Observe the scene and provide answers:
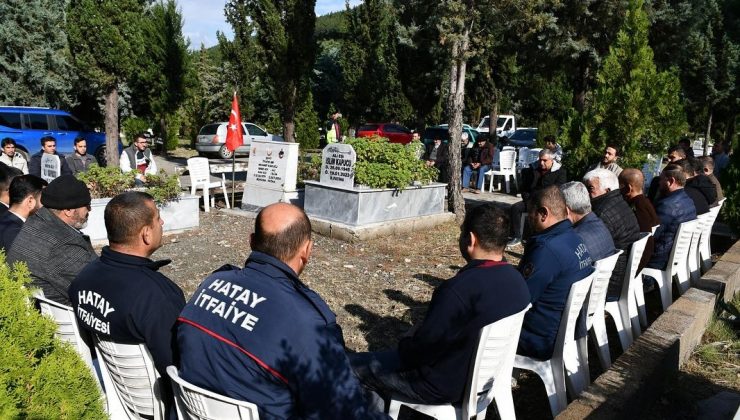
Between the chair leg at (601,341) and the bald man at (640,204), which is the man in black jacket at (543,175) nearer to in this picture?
the bald man at (640,204)

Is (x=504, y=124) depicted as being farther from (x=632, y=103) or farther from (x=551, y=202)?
(x=551, y=202)

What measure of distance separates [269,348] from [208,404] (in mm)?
308

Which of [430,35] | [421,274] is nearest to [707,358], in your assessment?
[421,274]

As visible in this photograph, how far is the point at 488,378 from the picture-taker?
2875 mm

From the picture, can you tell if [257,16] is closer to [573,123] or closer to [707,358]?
[573,123]

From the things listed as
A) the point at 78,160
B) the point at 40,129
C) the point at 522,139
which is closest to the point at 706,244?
the point at 78,160

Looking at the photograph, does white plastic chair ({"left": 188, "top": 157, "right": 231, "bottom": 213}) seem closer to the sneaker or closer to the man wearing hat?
the sneaker

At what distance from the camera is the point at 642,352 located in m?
3.66

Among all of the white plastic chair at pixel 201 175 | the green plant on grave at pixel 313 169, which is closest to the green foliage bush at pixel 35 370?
the green plant on grave at pixel 313 169

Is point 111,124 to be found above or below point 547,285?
above

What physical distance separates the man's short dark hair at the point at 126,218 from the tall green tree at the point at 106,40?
13094 mm

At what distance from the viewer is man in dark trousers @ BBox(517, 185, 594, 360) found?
11.3ft

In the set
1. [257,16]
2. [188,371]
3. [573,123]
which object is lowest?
[188,371]

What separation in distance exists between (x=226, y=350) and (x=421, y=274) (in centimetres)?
527
